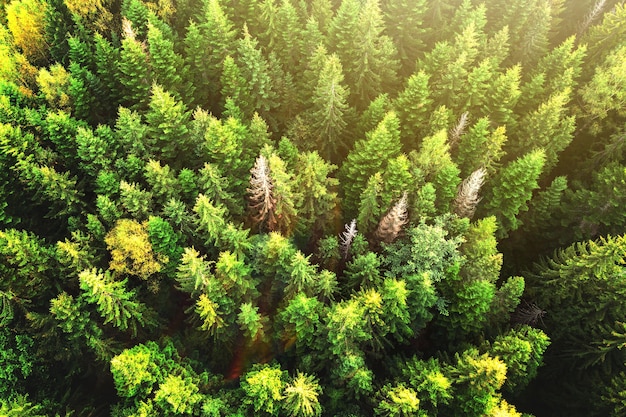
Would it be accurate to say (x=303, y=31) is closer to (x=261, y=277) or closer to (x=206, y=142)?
(x=206, y=142)

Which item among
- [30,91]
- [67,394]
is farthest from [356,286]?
[30,91]

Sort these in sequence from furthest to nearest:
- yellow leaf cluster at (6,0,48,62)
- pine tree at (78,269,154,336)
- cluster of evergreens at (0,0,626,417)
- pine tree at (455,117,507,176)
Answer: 1. yellow leaf cluster at (6,0,48,62)
2. pine tree at (455,117,507,176)
3. cluster of evergreens at (0,0,626,417)
4. pine tree at (78,269,154,336)

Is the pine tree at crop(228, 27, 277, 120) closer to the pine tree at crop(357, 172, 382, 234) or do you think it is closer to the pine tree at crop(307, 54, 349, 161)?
the pine tree at crop(307, 54, 349, 161)

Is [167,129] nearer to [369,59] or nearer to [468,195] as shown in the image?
[369,59]

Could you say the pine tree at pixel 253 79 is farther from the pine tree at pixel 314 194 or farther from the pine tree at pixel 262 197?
the pine tree at pixel 262 197

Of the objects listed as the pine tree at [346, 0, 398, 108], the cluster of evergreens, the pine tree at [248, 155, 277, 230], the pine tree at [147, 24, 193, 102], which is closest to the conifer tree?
the cluster of evergreens

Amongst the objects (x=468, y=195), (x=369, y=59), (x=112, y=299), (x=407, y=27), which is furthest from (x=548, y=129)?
(x=112, y=299)

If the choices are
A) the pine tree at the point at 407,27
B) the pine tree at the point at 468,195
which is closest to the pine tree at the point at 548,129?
the pine tree at the point at 468,195

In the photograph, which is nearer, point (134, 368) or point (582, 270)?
point (134, 368)
